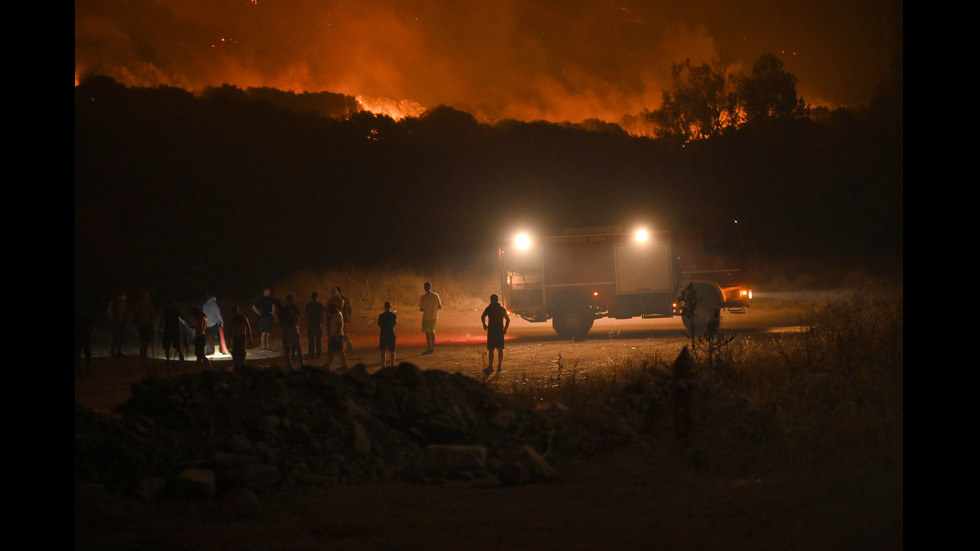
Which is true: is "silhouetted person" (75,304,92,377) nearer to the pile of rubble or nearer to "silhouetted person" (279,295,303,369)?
"silhouetted person" (279,295,303,369)

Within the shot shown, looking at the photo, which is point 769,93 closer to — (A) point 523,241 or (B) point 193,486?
(A) point 523,241

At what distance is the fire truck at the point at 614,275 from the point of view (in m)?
19.8

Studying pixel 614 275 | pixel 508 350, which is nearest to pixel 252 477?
pixel 508 350

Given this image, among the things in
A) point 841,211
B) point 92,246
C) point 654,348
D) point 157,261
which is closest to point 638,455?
point 654,348

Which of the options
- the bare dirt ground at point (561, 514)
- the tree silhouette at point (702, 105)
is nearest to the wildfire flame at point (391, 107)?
the tree silhouette at point (702, 105)

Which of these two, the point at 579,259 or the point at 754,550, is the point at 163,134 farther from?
the point at 754,550

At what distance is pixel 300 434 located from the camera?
26.5ft

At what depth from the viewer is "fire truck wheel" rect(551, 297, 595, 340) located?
19781 millimetres

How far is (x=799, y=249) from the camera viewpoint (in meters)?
40.1

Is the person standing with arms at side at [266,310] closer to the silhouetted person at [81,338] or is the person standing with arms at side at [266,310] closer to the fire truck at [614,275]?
the silhouetted person at [81,338]

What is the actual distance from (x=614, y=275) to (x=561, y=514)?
45.1 feet

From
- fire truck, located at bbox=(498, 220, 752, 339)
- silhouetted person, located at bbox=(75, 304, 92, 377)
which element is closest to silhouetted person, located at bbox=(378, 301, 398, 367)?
silhouetted person, located at bbox=(75, 304, 92, 377)

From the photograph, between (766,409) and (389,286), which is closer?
(766,409)

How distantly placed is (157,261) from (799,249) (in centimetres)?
3025
